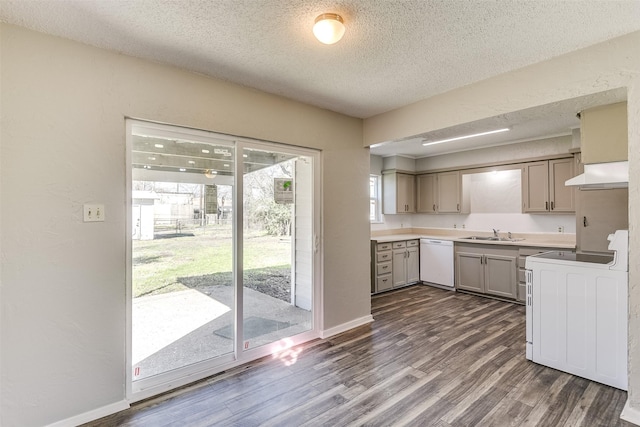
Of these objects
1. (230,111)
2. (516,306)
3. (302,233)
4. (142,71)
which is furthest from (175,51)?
(516,306)

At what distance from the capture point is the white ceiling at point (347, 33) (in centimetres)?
174

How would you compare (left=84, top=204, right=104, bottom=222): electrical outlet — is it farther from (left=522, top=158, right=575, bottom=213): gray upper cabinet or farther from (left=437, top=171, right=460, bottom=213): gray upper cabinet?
(left=522, top=158, right=575, bottom=213): gray upper cabinet

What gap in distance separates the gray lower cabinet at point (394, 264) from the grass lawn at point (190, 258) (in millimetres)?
2414

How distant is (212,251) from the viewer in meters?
2.79

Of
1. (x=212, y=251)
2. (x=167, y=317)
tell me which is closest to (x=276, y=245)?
(x=212, y=251)

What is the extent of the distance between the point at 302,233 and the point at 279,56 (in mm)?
1865

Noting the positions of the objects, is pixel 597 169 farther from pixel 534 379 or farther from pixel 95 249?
pixel 95 249

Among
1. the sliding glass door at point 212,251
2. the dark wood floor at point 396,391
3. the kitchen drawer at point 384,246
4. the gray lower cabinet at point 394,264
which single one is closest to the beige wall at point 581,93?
the dark wood floor at point 396,391

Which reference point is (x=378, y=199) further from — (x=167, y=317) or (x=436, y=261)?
(x=167, y=317)

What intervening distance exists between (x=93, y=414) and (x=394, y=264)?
437 centimetres

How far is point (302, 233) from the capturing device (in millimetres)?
3469

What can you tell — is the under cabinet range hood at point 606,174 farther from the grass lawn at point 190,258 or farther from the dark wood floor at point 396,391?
the grass lawn at point 190,258

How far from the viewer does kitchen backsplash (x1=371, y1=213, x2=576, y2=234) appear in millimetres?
4762

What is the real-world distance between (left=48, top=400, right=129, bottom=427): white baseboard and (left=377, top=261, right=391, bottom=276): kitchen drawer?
12.5 ft
